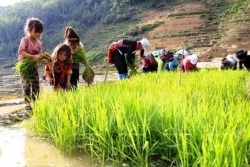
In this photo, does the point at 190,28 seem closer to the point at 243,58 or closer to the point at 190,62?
the point at 243,58

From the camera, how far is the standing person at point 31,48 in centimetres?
388

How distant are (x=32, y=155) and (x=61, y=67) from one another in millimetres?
1718

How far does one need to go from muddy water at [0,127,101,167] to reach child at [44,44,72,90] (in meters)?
1.18

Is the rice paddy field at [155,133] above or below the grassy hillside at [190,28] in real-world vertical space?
below

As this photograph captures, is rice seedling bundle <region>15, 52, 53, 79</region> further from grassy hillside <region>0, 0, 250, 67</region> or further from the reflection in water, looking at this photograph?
grassy hillside <region>0, 0, 250, 67</region>

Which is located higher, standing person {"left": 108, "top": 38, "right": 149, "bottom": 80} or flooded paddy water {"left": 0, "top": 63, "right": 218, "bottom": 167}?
standing person {"left": 108, "top": 38, "right": 149, "bottom": 80}

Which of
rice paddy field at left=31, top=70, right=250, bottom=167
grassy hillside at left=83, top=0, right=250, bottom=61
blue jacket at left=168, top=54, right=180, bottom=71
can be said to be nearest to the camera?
rice paddy field at left=31, top=70, right=250, bottom=167

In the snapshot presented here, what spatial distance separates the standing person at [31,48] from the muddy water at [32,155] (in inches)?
46.4

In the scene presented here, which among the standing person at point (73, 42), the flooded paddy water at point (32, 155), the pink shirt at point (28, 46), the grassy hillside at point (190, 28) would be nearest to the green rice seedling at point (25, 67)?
the pink shirt at point (28, 46)

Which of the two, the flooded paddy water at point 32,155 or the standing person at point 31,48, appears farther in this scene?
the standing person at point 31,48

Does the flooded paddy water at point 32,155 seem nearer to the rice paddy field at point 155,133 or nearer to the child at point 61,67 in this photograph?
the rice paddy field at point 155,133


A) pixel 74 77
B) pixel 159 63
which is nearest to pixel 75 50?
pixel 74 77

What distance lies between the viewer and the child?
385 centimetres

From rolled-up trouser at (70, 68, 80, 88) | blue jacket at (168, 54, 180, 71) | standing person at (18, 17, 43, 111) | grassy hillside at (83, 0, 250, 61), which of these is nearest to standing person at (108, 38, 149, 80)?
rolled-up trouser at (70, 68, 80, 88)
